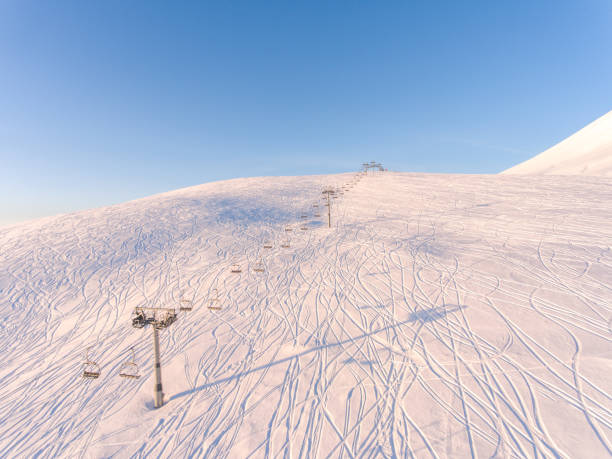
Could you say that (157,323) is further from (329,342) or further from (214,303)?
(214,303)

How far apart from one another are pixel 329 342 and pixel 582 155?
3539 inches

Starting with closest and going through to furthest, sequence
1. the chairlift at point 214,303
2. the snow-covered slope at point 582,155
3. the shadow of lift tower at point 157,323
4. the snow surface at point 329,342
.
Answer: the snow surface at point 329,342
the shadow of lift tower at point 157,323
the chairlift at point 214,303
the snow-covered slope at point 582,155

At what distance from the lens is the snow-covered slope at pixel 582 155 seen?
52356mm

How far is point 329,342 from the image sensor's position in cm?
1052

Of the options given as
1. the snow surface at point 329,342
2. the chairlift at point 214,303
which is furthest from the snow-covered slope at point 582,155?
the chairlift at point 214,303

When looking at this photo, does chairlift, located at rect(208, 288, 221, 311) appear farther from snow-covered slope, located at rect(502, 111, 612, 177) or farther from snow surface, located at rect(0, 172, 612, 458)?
snow-covered slope, located at rect(502, 111, 612, 177)

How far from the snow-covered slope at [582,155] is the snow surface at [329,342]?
4459 centimetres

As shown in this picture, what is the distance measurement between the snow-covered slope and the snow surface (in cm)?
4459

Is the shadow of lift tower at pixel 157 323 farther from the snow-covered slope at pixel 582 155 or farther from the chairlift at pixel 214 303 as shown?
the snow-covered slope at pixel 582 155

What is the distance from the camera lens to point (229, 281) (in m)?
16.3

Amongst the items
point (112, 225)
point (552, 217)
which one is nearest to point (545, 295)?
point (552, 217)

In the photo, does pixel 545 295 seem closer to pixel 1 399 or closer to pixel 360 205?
pixel 360 205

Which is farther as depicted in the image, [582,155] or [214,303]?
[582,155]

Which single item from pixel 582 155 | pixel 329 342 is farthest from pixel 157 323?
pixel 582 155
